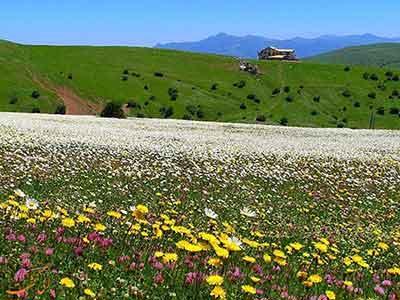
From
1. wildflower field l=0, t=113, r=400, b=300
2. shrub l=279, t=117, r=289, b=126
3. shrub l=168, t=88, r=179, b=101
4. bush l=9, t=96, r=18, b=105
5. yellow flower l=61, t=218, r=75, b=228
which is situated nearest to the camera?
wildflower field l=0, t=113, r=400, b=300

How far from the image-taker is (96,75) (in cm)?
12588

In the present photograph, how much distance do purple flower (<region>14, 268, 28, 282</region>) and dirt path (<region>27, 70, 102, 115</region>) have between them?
310 ft

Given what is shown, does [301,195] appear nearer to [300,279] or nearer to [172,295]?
[300,279]

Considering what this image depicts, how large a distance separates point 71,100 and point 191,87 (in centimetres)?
2776

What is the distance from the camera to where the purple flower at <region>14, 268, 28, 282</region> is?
5.18m

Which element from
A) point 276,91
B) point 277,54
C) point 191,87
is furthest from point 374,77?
point 191,87

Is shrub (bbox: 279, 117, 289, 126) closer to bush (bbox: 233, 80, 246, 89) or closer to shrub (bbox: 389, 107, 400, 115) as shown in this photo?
bush (bbox: 233, 80, 246, 89)

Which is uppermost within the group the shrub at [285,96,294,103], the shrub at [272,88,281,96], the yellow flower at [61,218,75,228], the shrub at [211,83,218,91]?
the yellow flower at [61,218,75,228]

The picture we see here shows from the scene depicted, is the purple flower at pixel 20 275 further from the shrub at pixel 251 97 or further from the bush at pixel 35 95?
the shrub at pixel 251 97

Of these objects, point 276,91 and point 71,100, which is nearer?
point 71,100

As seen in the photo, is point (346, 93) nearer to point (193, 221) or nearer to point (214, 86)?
point (214, 86)

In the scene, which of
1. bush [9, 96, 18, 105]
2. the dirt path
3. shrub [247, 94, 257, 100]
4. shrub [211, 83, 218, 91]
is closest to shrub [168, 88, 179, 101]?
shrub [211, 83, 218, 91]

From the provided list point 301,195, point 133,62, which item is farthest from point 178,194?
point 133,62

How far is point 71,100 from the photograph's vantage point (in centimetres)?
10781
